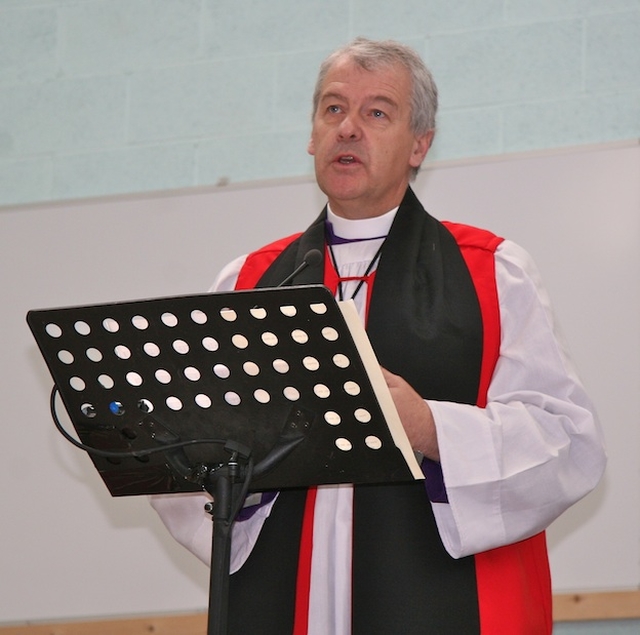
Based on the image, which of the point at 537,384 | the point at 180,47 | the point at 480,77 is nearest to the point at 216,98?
the point at 180,47

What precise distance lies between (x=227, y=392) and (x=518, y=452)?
25.7 inches

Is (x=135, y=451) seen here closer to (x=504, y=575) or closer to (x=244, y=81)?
(x=504, y=575)

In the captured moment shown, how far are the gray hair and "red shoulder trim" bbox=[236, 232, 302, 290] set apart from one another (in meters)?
0.36

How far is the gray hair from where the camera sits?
3.06 meters

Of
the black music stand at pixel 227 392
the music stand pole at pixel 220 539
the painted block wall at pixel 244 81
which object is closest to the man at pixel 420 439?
the black music stand at pixel 227 392

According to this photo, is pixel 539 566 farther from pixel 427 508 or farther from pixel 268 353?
pixel 268 353

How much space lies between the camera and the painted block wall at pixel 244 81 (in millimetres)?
4141

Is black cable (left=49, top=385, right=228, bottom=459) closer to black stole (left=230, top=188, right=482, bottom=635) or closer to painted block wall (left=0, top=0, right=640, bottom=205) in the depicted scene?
black stole (left=230, top=188, right=482, bottom=635)

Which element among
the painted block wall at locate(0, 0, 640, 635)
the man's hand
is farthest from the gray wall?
the man's hand

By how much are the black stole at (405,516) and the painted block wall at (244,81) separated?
1.36 metres

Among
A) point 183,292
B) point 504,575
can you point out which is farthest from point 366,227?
point 183,292

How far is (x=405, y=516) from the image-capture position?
2551 millimetres

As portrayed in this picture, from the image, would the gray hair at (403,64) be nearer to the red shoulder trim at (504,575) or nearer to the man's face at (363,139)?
the man's face at (363,139)

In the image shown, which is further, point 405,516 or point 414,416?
→ point 405,516
